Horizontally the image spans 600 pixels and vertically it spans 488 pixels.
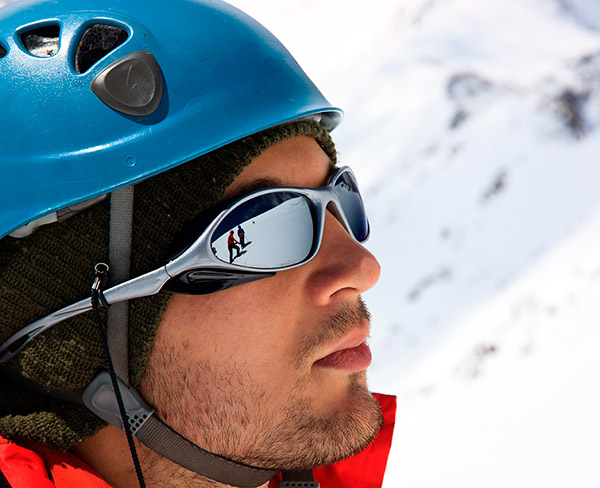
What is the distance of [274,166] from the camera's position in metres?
1.70

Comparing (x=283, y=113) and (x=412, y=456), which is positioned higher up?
(x=283, y=113)

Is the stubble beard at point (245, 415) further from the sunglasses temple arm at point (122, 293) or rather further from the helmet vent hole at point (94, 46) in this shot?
the helmet vent hole at point (94, 46)

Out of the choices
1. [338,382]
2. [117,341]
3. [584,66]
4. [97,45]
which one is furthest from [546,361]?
[97,45]

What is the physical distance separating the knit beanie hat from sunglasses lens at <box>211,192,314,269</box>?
0.29ft

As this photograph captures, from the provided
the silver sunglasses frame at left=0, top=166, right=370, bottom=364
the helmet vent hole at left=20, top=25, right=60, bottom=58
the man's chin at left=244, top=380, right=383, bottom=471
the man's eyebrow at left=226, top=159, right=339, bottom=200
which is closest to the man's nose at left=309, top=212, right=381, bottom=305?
the silver sunglasses frame at left=0, top=166, right=370, bottom=364

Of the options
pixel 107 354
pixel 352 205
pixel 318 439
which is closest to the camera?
pixel 107 354

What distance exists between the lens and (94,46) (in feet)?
5.32

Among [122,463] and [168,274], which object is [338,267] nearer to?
[168,274]

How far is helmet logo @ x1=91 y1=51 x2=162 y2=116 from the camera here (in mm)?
1559

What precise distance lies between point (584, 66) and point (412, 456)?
278cm

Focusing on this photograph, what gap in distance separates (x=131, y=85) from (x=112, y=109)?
0.08 m

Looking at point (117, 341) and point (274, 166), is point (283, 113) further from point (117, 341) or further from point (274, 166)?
point (117, 341)

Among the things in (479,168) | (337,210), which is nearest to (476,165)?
(479,168)

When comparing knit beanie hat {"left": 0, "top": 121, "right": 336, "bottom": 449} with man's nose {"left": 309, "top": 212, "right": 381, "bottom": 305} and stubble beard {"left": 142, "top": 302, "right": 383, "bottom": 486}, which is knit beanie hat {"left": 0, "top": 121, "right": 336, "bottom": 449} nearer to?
stubble beard {"left": 142, "top": 302, "right": 383, "bottom": 486}
